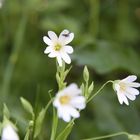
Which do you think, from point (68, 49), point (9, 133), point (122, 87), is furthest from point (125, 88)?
point (9, 133)

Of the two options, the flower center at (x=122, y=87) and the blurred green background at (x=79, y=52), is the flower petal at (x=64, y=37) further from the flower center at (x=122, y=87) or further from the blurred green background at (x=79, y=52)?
the blurred green background at (x=79, y=52)

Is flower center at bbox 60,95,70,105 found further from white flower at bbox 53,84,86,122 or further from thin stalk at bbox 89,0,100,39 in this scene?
thin stalk at bbox 89,0,100,39

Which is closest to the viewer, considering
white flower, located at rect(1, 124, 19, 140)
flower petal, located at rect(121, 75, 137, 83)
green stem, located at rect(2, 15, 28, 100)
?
white flower, located at rect(1, 124, 19, 140)

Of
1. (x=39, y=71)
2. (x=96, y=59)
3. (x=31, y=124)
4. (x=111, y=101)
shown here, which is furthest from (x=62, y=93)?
(x=39, y=71)

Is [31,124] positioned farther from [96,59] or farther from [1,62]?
[1,62]

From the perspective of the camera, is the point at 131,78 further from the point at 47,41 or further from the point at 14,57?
the point at 14,57

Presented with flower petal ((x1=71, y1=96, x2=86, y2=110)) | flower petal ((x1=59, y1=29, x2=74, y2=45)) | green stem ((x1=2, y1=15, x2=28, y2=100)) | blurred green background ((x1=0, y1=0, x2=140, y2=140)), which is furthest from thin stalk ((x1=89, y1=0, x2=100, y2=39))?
flower petal ((x1=71, y1=96, x2=86, y2=110))
